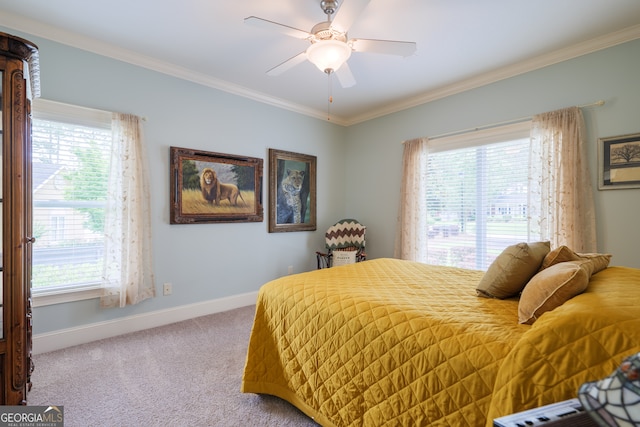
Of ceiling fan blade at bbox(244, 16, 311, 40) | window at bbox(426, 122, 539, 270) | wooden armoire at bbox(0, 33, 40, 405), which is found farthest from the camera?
window at bbox(426, 122, 539, 270)

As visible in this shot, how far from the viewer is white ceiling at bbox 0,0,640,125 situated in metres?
2.17

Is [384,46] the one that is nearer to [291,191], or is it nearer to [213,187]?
[213,187]

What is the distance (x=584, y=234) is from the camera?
104 inches

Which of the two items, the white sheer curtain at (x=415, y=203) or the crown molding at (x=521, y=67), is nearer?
the crown molding at (x=521, y=67)

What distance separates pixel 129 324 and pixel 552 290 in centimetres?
334

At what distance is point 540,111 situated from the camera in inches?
116

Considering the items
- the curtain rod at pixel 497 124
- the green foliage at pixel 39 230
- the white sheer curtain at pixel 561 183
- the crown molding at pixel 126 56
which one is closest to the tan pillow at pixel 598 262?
the white sheer curtain at pixel 561 183

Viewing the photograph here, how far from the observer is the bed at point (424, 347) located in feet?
2.88

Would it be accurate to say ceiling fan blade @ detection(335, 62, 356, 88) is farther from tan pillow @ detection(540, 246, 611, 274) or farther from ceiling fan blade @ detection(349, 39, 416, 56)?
tan pillow @ detection(540, 246, 611, 274)

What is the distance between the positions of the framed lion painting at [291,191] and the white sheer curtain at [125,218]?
5.05 feet

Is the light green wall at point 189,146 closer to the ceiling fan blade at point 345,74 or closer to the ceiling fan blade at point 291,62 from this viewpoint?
the ceiling fan blade at point 291,62

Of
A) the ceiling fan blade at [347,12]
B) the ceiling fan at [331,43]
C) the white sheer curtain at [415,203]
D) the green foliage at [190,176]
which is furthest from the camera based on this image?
the white sheer curtain at [415,203]

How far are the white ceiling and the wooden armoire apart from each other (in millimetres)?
1098

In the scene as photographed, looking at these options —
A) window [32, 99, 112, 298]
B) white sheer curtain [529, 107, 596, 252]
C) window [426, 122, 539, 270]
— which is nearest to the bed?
white sheer curtain [529, 107, 596, 252]
